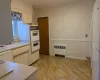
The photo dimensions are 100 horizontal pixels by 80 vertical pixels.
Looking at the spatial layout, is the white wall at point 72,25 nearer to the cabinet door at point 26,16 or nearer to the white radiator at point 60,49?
the white radiator at point 60,49

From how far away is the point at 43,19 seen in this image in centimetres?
529

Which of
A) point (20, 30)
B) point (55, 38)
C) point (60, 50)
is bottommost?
point (60, 50)

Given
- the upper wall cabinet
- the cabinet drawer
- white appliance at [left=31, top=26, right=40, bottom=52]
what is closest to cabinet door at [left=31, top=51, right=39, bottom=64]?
white appliance at [left=31, top=26, right=40, bottom=52]

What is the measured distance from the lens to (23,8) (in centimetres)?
358

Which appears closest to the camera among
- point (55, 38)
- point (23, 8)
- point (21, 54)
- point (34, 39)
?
point (21, 54)

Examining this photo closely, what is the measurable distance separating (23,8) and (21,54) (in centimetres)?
167

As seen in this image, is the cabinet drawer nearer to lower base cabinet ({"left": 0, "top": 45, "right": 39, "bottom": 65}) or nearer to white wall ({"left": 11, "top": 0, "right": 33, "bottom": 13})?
lower base cabinet ({"left": 0, "top": 45, "right": 39, "bottom": 65})

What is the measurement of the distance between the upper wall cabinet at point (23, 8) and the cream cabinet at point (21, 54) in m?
1.06

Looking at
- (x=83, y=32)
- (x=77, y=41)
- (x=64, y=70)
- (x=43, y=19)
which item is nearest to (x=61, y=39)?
(x=77, y=41)

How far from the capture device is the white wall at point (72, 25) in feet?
14.0

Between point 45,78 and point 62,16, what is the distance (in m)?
3.04

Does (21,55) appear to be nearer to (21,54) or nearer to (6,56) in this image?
(21,54)

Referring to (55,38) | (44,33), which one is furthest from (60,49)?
(44,33)

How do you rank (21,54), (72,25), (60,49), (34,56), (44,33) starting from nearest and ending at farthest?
(21,54) < (34,56) < (72,25) < (60,49) < (44,33)
